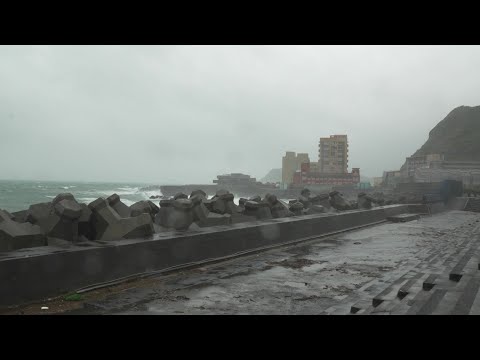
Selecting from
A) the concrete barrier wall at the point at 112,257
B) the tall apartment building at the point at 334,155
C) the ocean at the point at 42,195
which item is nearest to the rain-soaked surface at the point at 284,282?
the concrete barrier wall at the point at 112,257

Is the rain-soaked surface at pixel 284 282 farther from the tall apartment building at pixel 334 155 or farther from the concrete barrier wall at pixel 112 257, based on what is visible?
the tall apartment building at pixel 334 155

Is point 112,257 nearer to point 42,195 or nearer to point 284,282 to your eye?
point 284,282

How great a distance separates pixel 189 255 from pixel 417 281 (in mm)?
3385

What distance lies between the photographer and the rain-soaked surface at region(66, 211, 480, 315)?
183 inches

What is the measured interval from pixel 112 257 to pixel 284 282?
240 cm

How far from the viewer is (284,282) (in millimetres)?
5953

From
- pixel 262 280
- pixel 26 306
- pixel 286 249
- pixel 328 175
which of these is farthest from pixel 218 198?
pixel 328 175

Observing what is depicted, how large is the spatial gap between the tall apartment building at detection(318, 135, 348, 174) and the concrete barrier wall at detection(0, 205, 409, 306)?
436ft

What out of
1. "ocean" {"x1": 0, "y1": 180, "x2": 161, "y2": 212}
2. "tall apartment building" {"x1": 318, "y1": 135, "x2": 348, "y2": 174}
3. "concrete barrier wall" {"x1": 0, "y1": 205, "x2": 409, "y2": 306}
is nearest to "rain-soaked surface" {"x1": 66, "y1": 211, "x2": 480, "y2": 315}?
"concrete barrier wall" {"x1": 0, "y1": 205, "x2": 409, "y2": 306}

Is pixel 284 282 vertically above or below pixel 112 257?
below

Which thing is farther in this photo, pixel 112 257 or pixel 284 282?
pixel 284 282

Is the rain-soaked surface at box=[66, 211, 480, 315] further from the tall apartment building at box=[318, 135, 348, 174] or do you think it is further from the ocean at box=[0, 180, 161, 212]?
the tall apartment building at box=[318, 135, 348, 174]

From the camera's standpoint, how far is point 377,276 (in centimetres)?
649

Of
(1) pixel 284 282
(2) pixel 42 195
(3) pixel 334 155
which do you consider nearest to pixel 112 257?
(1) pixel 284 282
